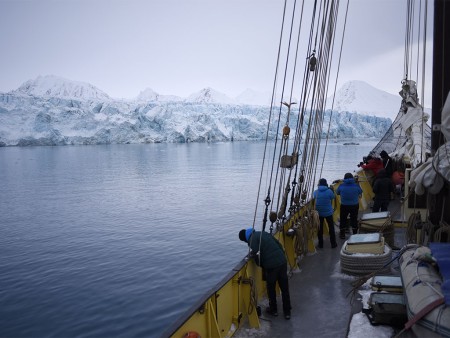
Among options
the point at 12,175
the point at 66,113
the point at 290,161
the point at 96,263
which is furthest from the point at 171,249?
the point at 66,113

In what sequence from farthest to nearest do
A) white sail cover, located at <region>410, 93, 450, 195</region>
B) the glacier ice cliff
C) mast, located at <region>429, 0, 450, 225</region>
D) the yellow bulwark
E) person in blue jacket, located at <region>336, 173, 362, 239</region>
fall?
the glacier ice cliff < person in blue jacket, located at <region>336, 173, 362, 239</region> < mast, located at <region>429, 0, 450, 225</region> < the yellow bulwark < white sail cover, located at <region>410, 93, 450, 195</region>

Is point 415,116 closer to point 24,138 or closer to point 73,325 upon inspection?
point 73,325

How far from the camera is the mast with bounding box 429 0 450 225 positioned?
4.10 meters

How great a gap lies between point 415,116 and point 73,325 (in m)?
9.70

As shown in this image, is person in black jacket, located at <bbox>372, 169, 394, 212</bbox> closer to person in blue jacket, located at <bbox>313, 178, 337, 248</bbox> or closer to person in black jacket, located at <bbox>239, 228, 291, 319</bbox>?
person in blue jacket, located at <bbox>313, 178, 337, 248</bbox>

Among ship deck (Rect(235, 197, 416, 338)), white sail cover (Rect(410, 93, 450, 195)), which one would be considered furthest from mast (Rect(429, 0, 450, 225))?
ship deck (Rect(235, 197, 416, 338))

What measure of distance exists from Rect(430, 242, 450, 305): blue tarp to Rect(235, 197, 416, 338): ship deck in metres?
0.58

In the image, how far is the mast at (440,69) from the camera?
4.10 m

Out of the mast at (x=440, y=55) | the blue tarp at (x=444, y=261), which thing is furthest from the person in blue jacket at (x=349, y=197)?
the blue tarp at (x=444, y=261)

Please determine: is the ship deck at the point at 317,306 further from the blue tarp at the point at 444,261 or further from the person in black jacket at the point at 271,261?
the blue tarp at the point at 444,261

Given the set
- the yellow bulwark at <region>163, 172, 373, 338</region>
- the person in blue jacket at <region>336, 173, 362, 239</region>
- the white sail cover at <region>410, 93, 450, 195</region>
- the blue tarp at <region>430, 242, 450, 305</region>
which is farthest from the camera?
the person in blue jacket at <region>336, 173, 362, 239</region>

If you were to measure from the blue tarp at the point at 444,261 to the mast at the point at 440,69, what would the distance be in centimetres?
95

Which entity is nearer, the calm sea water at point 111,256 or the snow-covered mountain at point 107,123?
the calm sea water at point 111,256

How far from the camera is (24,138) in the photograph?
8194 cm
